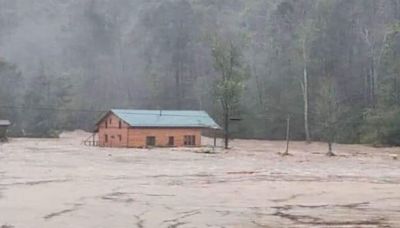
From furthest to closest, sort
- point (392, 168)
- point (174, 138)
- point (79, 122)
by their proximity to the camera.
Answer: point (79, 122), point (174, 138), point (392, 168)

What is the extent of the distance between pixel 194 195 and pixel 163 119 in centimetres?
3635

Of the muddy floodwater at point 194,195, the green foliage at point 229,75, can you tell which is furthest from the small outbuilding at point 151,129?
the muddy floodwater at point 194,195

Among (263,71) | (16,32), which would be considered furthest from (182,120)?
(16,32)

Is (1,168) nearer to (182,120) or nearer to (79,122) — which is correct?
(182,120)

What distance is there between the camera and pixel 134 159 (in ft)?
123

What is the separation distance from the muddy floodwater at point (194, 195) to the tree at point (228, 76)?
24327mm

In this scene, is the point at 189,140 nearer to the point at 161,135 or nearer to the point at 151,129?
the point at 161,135

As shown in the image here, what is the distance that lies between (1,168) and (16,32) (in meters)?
94.5

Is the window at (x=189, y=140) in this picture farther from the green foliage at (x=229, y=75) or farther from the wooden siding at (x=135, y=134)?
the green foliage at (x=229, y=75)

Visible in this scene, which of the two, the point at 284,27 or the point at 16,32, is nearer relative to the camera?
the point at 284,27

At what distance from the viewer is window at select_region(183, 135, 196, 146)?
5588 cm

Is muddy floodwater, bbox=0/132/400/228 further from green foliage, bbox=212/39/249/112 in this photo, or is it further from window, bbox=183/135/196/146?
green foliage, bbox=212/39/249/112

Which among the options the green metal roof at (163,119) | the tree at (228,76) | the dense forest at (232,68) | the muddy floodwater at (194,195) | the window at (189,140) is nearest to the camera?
the muddy floodwater at (194,195)

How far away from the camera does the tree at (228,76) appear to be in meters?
57.5
